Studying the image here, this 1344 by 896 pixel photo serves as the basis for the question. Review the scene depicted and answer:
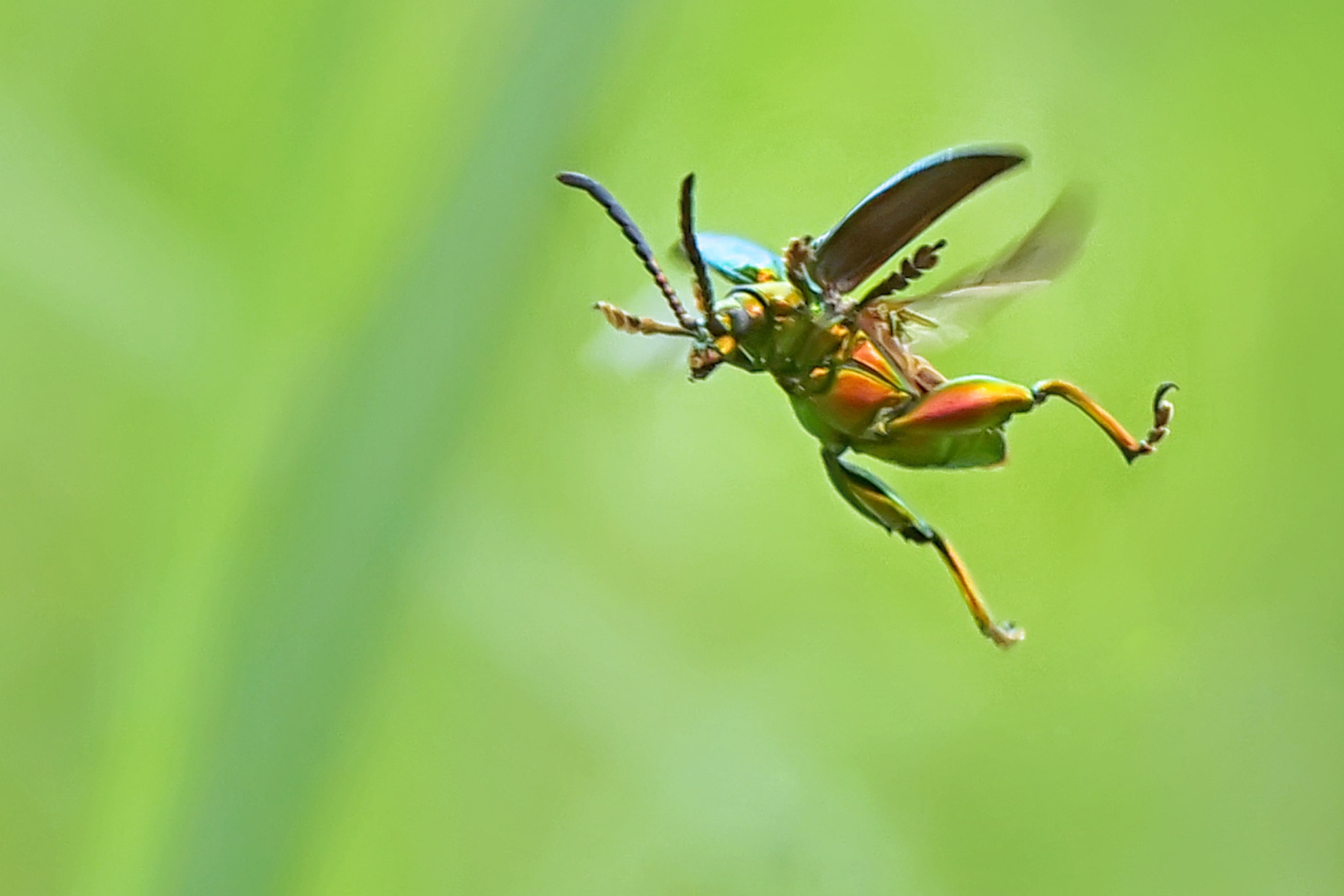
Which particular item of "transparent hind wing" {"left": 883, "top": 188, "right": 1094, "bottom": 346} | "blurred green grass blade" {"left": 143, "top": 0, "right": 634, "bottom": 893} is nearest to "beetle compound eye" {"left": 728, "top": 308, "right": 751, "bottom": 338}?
"transparent hind wing" {"left": 883, "top": 188, "right": 1094, "bottom": 346}

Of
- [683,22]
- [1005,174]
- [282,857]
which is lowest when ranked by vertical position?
[282,857]

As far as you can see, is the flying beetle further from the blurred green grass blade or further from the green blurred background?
the green blurred background

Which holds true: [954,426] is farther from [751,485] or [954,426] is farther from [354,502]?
[751,485]

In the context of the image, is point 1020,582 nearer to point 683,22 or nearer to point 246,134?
point 683,22

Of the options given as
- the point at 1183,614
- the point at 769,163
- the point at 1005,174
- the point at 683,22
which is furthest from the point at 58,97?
the point at 1183,614

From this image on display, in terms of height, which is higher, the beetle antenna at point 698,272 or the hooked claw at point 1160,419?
the hooked claw at point 1160,419

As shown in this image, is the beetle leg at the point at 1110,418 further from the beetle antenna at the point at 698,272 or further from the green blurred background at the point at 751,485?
the green blurred background at the point at 751,485

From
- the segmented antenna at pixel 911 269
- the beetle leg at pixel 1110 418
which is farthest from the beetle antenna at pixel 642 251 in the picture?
the beetle leg at pixel 1110 418

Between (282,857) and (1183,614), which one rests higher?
(1183,614)
